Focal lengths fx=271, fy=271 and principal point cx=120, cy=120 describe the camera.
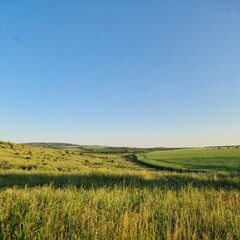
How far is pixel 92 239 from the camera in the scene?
14.6ft

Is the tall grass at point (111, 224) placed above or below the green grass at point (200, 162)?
above

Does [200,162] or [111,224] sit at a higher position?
[111,224]

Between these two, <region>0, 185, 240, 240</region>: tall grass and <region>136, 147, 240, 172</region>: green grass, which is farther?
<region>136, 147, 240, 172</region>: green grass

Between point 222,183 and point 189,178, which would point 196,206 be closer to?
point 222,183

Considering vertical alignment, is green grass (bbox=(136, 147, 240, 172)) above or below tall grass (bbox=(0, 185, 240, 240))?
below

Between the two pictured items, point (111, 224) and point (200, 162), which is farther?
point (200, 162)

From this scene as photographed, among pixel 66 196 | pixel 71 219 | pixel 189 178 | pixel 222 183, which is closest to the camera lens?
pixel 71 219

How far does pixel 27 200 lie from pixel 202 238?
449 cm

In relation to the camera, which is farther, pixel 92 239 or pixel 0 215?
pixel 0 215

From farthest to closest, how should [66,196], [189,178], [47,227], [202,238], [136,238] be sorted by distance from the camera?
[189,178] < [66,196] < [202,238] < [47,227] < [136,238]

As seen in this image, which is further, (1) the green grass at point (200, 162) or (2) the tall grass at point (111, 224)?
(1) the green grass at point (200, 162)

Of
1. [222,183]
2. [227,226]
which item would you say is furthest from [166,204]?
[222,183]

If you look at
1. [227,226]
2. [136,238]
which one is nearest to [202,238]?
[227,226]

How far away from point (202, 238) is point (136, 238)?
157 cm
